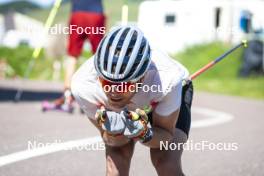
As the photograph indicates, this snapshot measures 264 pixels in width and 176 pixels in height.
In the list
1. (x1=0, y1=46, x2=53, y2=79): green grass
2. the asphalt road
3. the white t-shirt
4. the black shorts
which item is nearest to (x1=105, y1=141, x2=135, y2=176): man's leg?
the white t-shirt

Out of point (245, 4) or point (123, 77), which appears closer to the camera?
point (123, 77)

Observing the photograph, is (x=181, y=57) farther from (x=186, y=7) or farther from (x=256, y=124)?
(x=256, y=124)

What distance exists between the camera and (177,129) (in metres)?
3.73

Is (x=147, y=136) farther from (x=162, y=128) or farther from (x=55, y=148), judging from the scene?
(x=55, y=148)

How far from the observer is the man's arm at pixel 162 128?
135 inches

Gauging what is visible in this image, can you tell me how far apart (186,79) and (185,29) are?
36590 millimetres

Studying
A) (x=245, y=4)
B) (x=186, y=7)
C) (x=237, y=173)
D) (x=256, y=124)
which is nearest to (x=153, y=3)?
(x=186, y=7)

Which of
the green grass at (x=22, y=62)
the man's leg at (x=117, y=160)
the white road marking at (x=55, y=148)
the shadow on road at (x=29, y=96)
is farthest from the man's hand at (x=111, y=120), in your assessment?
the green grass at (x=22, y=62)

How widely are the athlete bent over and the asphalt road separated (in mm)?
1427

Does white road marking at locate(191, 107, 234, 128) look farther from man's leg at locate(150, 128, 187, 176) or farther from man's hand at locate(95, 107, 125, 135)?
man's hand at locate(95, 107, 125, 135)

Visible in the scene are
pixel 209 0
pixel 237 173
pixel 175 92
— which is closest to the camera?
pixel 175 92

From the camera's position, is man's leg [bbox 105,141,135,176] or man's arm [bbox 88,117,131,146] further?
man's leg [bbox 105,141,135,176]

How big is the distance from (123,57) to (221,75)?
22163 mm

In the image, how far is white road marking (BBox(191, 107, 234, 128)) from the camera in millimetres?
8812
